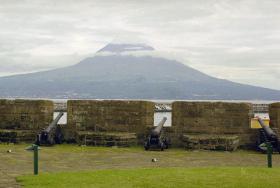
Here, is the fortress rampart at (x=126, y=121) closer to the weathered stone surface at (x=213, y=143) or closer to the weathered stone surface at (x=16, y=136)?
the weathered stone surface at (x=16, y=136)

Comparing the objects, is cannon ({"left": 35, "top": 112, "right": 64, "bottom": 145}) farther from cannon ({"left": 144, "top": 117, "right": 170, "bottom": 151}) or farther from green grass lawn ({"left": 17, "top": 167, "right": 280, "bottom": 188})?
green grass lawn ({"left": 17, "top": 167, "right": 280, "bottom": 188})

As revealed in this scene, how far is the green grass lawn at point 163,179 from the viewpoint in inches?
359

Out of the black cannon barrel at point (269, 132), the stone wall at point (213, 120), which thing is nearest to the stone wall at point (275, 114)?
the stone wall at point (213, 120)

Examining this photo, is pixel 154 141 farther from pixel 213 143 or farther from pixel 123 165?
pixel 123 165

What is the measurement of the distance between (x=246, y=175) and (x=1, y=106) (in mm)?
11840

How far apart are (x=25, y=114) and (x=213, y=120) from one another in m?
6.73

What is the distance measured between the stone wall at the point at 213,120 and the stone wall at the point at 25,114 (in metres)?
4.59

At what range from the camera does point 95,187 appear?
890cm

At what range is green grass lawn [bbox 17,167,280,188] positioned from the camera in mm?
9109

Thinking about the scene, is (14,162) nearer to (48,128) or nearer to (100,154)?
(100,154)

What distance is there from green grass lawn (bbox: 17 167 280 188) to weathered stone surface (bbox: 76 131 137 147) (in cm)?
694

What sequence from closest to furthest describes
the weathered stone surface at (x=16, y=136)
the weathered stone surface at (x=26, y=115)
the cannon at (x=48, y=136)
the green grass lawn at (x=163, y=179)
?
1. the green grass lawn at (x=163, y=179)
2. the cannon at (x=48, y=136)
3. the weathered stone surface at (x=16, y=136)
4. the weathered stone surface at (x=26, y=115)

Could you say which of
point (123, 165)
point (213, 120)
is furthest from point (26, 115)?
point (123, 165)

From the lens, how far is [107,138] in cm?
1778
